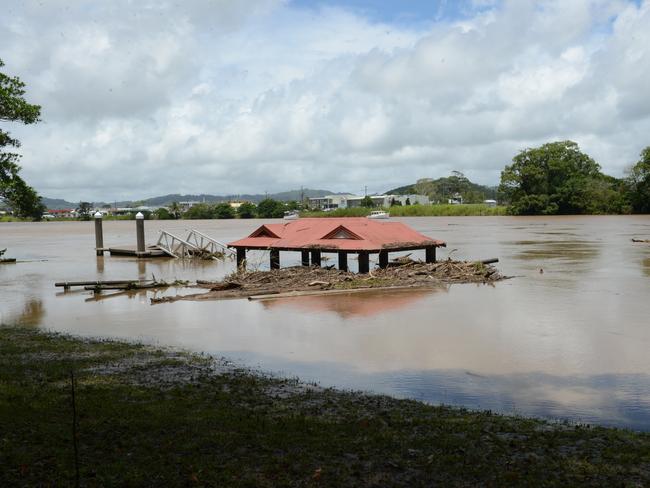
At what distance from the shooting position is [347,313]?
16766 mm

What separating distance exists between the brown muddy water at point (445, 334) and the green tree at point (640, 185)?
75.1 meters

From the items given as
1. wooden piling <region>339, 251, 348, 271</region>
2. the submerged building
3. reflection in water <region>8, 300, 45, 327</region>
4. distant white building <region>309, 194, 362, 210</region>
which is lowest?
reflection in water <region>8, 300, 45, 327</region>

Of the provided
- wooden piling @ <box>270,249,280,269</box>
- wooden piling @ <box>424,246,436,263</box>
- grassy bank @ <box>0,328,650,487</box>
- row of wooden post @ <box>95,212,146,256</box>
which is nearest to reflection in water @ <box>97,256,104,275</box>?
row of wooden post @ <box>95,212,146,256</box>

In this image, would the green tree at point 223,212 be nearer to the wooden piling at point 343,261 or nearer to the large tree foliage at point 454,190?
the large tree foliage at point 454,190

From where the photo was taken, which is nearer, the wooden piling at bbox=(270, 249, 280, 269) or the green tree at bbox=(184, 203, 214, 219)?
the wooden piling at bbox=(270, 249, 280, 269)

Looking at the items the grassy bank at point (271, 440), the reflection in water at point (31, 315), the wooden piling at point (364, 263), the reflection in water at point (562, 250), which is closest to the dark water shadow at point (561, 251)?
the reflection in water at point (562, 250)

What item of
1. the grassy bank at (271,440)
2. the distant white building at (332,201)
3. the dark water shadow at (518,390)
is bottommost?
the dark water shadow at (518,390)

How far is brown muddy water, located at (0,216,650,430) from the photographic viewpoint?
9.63 m

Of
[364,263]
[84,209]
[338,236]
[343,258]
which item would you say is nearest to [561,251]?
[343,258]

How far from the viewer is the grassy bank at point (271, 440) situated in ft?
17.7

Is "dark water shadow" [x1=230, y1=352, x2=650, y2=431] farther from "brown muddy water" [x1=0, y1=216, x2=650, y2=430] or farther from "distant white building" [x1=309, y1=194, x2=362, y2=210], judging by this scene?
"distant white building" [x1=309, y1=194, x2=362, y2=210]

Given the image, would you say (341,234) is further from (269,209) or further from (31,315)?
(269,209)

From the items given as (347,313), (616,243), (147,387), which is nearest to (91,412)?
(147,387)

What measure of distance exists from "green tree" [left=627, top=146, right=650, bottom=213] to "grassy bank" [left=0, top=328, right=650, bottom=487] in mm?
96057
